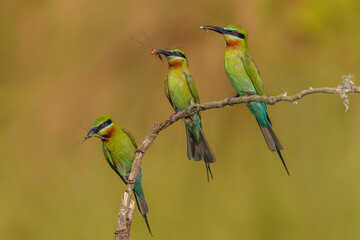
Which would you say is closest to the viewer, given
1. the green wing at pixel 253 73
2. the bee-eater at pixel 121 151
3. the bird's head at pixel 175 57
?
the green wing at pixel 253 73

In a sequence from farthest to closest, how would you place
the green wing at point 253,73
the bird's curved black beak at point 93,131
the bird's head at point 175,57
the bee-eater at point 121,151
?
the bird's head at point 175,57 < the bee-eater at point 121,151 < the green wing at point 253,73 < the bird's curved black beak at point 93,131

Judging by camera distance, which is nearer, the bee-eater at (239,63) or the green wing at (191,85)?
the bee-eater at (239,63)

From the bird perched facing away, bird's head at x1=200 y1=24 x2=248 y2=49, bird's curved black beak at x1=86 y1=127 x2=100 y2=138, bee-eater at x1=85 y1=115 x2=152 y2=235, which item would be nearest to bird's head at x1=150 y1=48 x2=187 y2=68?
the bird perched facing away

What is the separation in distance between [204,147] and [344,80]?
1040 millimetres

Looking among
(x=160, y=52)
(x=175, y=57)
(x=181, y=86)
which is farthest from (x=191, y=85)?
(x=160, y=52)

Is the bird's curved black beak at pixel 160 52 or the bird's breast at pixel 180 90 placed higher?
the bird's curved black beak at pixel 160 52

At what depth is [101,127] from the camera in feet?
7.45

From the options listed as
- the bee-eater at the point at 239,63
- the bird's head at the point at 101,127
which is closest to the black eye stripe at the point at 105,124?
the bird's head at the point at 101,127

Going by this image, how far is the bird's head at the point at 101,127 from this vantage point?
2.22m

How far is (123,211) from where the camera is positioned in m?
2.13

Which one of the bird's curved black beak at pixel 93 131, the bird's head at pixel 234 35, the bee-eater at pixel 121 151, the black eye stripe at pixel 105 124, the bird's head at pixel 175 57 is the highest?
the bird's head at pixel 175 57

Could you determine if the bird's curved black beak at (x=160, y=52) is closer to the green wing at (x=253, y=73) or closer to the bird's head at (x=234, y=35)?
the bird's head at (x=234, y=35)

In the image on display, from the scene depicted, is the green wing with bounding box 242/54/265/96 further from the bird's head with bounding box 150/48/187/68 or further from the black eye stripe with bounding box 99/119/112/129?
the black eye stripe with bounding box 99/119/112/129

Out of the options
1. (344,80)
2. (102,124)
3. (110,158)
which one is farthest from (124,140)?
(344,80)
